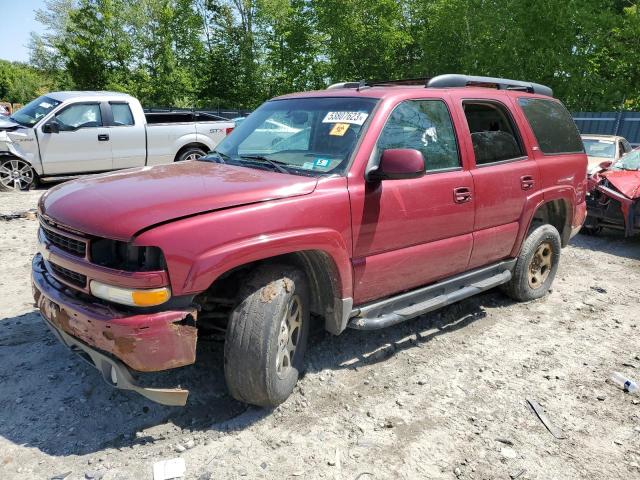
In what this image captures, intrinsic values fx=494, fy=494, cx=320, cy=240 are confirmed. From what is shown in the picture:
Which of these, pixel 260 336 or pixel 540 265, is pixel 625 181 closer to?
pixel 540 265

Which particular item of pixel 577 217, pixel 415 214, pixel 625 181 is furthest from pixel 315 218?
pixel 625 181

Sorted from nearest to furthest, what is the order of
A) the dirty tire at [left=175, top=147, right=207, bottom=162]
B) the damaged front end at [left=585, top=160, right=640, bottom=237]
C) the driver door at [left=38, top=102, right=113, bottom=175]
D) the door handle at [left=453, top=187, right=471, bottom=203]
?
1. the door handle at [left=453, top=187, right=471, bottom=203]
2. the damaged front end at [left=585, top=160, right=640, bottom=237]
3. the driver door at [left=38, top=102, right=113, bottom=175]
4. the dirty tire at [left=175, top=147, right=207, bottom=162]

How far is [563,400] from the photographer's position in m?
3.29

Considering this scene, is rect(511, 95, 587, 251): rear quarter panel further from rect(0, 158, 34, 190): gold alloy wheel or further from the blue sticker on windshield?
rect(0, 158, 34, 190): gold alloy wheel

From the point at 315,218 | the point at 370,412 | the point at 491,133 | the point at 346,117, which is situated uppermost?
the point at 346,117

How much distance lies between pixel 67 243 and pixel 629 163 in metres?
8.62

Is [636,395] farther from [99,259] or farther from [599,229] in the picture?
[599,229]

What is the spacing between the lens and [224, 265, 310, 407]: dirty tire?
9.03 ft

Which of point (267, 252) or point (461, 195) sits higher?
point (461, 195)

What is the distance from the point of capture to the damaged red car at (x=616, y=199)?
7.09 m

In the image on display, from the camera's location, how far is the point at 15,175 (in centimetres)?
947

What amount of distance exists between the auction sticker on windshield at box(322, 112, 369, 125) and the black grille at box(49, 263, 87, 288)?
1.91 m

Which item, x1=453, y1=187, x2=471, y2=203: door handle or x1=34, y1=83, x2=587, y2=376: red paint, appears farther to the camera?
x1=453, y1=187, x2=471, y2=203: door handle

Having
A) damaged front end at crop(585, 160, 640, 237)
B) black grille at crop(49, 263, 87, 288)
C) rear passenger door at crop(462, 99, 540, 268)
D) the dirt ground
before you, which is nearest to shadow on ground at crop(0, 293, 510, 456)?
the dirt ground
